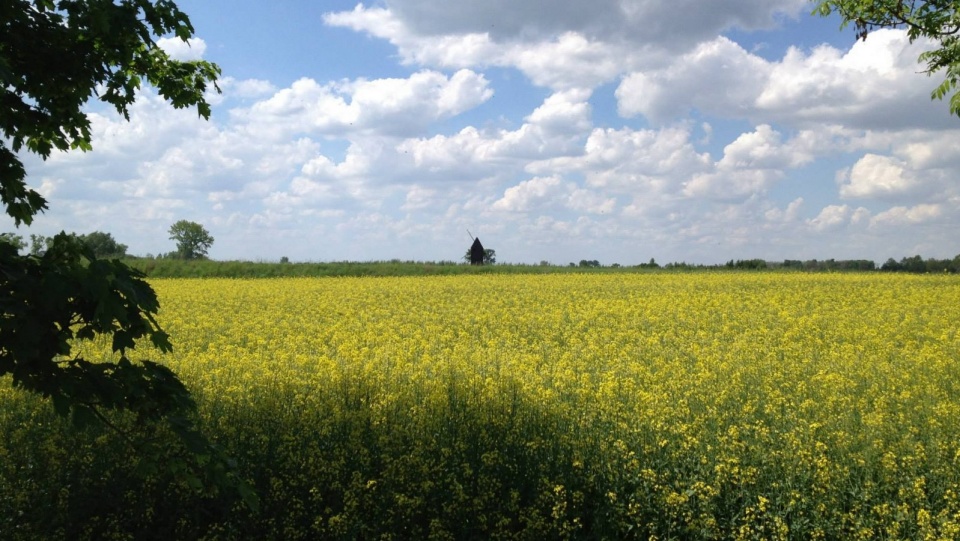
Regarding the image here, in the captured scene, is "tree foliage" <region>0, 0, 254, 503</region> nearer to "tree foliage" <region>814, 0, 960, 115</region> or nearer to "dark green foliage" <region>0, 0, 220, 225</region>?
"dark green foliage" <region>0, 0, 220, 225</region>

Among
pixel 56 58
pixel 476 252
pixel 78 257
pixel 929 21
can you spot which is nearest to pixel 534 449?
pixel 78 257

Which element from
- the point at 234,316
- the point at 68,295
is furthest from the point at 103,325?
the point at 234,316

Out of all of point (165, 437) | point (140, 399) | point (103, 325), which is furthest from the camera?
point (165, 437)

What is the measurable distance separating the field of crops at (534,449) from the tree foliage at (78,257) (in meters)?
1.54

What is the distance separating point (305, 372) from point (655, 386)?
515 cm

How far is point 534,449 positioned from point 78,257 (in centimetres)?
457

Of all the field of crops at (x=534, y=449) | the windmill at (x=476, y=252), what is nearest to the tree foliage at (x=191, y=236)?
the windmill at (x=476, y=252)

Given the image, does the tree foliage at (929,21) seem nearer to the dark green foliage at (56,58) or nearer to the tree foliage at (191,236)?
the dark green foliage at (56,58)

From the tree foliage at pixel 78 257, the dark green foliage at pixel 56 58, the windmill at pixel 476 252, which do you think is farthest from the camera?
the windmill at pixel 476 252

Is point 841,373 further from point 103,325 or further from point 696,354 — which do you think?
point 103,325

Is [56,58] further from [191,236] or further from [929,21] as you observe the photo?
[191,236]

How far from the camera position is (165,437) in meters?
7.66

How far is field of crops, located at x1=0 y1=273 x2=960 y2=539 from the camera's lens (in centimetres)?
636

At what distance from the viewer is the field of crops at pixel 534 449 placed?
6355 mm
